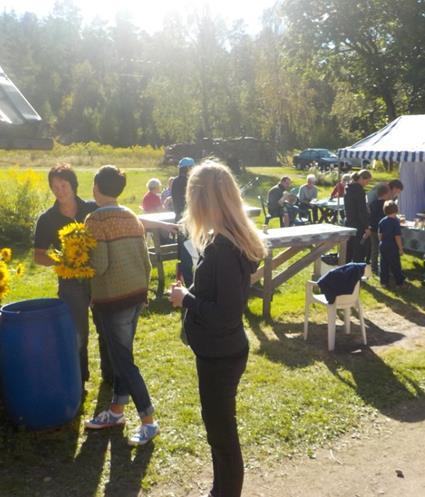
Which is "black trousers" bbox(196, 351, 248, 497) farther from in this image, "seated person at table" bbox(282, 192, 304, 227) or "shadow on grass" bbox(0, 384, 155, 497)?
"seated person at table" bbox(282, 192, 304, 227)

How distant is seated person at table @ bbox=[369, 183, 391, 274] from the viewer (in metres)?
8.95

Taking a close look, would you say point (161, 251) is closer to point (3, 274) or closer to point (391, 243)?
point (391, 243)

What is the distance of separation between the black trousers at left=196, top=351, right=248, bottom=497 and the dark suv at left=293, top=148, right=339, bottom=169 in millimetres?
34196

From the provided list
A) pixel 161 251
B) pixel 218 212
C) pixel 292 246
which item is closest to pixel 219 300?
pixel 218 212

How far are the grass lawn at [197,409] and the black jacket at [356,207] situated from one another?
220 centimetres

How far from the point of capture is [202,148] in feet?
113

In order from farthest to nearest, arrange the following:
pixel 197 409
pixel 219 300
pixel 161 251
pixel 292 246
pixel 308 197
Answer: pixel 308 197 → pixel 161 251 → pixel 292 246 → pixel 197 409 → pixel 219 300

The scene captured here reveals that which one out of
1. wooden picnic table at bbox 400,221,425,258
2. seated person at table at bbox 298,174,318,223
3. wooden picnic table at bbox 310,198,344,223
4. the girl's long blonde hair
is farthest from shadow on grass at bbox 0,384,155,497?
seated person at table at bbox 298,174,318,223

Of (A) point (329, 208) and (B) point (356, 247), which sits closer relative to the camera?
(B) point (356, 247)

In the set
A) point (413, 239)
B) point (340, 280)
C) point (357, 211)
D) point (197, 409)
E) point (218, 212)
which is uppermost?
point (218, 212)

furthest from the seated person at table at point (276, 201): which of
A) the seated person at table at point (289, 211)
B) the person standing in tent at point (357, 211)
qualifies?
the person standing in tent at point (357, 211)

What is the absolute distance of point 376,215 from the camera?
30.0 ft

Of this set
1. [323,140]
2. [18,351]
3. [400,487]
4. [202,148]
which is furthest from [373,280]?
[323,140]

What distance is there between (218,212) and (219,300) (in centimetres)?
41
